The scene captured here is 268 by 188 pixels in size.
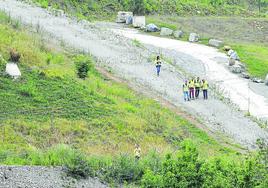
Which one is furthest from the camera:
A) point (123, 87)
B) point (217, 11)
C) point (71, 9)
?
point (217, 11)

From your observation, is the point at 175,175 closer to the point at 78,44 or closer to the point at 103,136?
the point at 103,136

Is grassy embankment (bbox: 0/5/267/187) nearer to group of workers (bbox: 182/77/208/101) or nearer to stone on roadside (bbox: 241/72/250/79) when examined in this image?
group of workers (bbox: 182/77/208/101)

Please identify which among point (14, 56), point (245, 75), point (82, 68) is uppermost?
point (14, 56)

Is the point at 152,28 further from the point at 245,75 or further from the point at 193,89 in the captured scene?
the point at 193,89

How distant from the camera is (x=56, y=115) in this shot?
37.1 metres

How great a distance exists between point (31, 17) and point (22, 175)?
41596 mm

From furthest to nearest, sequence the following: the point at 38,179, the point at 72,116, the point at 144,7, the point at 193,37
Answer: the point at 144,7 → the point at 193,37 → the point at 72,116 → the point at 38,179

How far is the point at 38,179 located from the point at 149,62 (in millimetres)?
34560

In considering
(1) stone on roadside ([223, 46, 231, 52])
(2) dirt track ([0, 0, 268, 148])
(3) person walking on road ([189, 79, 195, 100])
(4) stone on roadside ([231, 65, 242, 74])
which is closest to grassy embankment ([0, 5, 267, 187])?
(2) dirt track ([0, 0, 268, 148])

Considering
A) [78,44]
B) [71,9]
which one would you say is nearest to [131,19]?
[71,9]

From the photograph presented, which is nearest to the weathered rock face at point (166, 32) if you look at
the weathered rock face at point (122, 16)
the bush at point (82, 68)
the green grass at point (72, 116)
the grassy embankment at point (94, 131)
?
the weathered rock face at point (122, 16)

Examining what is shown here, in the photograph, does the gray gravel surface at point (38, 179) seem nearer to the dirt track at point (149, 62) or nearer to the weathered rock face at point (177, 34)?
the dirt track at point (149, 62)

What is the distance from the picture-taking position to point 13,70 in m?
40.8

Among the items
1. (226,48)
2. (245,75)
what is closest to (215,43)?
(226,48)
